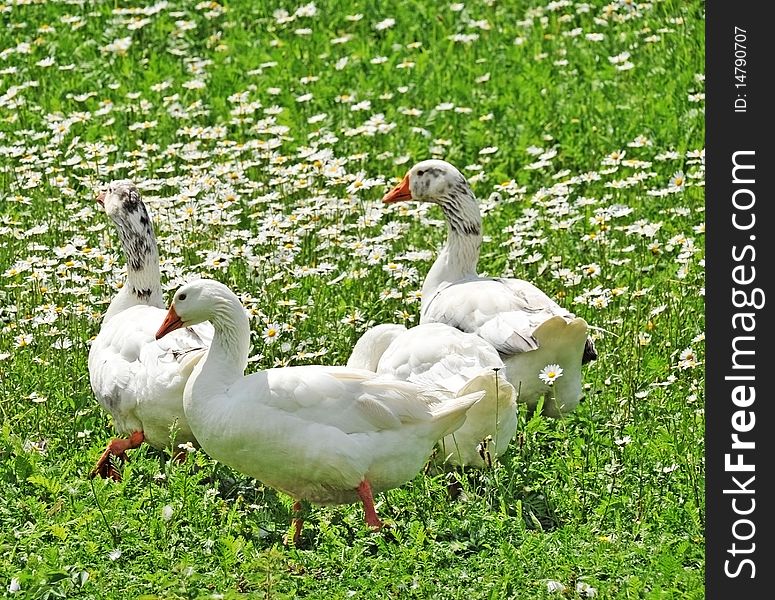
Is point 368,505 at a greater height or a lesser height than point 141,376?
lesser

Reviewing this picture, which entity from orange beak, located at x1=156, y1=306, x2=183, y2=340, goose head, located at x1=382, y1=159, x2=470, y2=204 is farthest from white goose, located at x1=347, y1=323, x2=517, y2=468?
goose head, located at x1=382, y1=159, x2=470, y2=204

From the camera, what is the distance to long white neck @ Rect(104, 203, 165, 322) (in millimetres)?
9109

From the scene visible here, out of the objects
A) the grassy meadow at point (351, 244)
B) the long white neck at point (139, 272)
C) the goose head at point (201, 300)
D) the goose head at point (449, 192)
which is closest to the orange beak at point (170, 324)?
the goose head at point (201, 300)

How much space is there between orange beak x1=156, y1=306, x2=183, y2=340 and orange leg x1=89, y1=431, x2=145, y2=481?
2.62 feet

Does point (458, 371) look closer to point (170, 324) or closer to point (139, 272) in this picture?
point (170, 324)

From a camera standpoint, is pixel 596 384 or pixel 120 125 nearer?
pixel 596 384

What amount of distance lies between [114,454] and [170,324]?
92 cm

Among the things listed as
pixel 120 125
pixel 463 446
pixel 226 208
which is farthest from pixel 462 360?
pixel 120 125

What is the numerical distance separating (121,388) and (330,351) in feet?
5.59

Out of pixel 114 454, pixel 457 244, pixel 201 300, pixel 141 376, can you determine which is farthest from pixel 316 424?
pixel 457 244

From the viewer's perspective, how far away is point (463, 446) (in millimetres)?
7602

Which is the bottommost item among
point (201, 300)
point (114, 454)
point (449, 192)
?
point (114, 454)

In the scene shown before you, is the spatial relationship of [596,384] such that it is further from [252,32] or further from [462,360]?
[252,32]

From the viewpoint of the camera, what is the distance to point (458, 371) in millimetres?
7793
